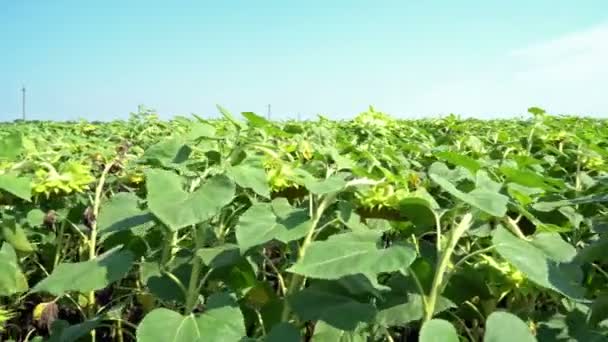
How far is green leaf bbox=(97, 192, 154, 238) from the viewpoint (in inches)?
69.9

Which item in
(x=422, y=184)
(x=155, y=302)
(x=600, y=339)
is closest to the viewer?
(x=600, y=339)

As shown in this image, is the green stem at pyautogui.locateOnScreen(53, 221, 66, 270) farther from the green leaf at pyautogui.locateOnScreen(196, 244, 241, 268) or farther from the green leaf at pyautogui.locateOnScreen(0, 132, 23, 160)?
the green leaf at pyautogui.locateOnScreen(196, 244, 241, 268)

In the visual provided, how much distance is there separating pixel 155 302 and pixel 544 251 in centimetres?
134

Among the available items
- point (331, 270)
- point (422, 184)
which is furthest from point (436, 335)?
point (422, 184)

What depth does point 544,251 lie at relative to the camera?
1.59m

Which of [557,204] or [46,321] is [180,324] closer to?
[557,204]

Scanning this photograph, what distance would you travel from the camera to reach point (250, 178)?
1.67m

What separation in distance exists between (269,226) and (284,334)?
0.71 ft

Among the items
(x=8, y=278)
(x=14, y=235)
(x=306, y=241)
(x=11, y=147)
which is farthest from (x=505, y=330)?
(x=14, y=235)

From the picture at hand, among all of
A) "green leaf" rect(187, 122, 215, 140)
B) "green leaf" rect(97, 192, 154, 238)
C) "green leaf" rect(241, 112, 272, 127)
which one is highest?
"green leaf" rect(241, 112, 272, 127)

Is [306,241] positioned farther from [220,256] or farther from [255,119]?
[255,119]

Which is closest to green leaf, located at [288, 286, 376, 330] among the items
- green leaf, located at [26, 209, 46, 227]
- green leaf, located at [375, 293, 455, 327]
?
green leaf, located at [375, 293, 455, 327]

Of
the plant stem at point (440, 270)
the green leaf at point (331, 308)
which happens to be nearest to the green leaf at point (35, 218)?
the green leaf at point (331, 308)

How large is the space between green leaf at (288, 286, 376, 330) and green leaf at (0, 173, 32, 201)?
2.48 feet
